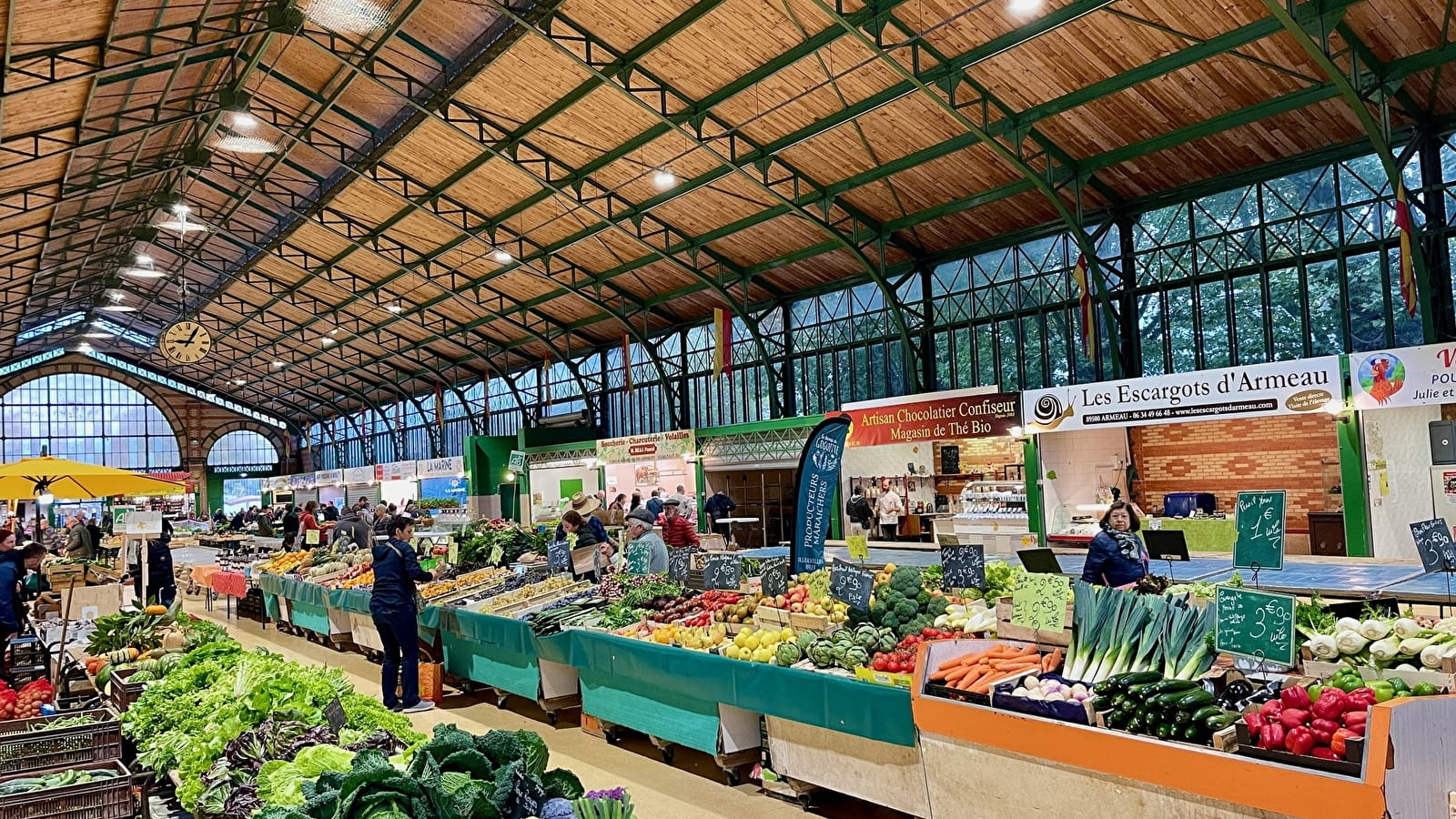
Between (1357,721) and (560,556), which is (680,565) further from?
(1357,721)

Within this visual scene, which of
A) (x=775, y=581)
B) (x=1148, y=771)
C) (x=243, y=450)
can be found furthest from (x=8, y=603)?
(x=243, y=450)

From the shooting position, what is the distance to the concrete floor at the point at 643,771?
Answer: 4906mm

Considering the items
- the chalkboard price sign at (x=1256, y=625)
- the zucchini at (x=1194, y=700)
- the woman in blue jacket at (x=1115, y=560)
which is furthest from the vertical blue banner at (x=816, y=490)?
the zucchini at (x=1194, y=700)

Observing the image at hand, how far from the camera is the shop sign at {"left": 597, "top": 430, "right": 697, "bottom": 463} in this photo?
2044 centimetres

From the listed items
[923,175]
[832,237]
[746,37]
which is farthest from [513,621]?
[832,237]

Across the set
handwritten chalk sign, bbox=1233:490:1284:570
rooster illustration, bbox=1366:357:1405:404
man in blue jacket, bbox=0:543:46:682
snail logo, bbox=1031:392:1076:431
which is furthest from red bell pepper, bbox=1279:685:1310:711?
snail logo, bbox=1031:392:1076:431

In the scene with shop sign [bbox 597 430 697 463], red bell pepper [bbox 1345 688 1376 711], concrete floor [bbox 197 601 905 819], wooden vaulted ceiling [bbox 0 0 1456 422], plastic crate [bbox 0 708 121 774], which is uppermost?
wooden vaulted ceiling [bbox 0 0 1456 422]

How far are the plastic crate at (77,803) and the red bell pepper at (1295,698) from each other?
Answer: 3667mm

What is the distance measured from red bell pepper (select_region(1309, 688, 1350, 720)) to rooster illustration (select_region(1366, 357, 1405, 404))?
28.5 feet

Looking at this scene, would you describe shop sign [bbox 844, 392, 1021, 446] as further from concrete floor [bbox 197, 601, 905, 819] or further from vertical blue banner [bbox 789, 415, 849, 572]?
concrete floor [bbox 197, 601, 905, 819]

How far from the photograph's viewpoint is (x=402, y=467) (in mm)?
29703

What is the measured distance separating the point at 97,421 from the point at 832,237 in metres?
34.8

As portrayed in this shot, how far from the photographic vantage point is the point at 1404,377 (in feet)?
33.0

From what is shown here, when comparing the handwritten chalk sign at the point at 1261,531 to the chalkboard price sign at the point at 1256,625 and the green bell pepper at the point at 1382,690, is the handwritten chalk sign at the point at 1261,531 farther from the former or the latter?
the green bell pepper at the point at 1382,690
